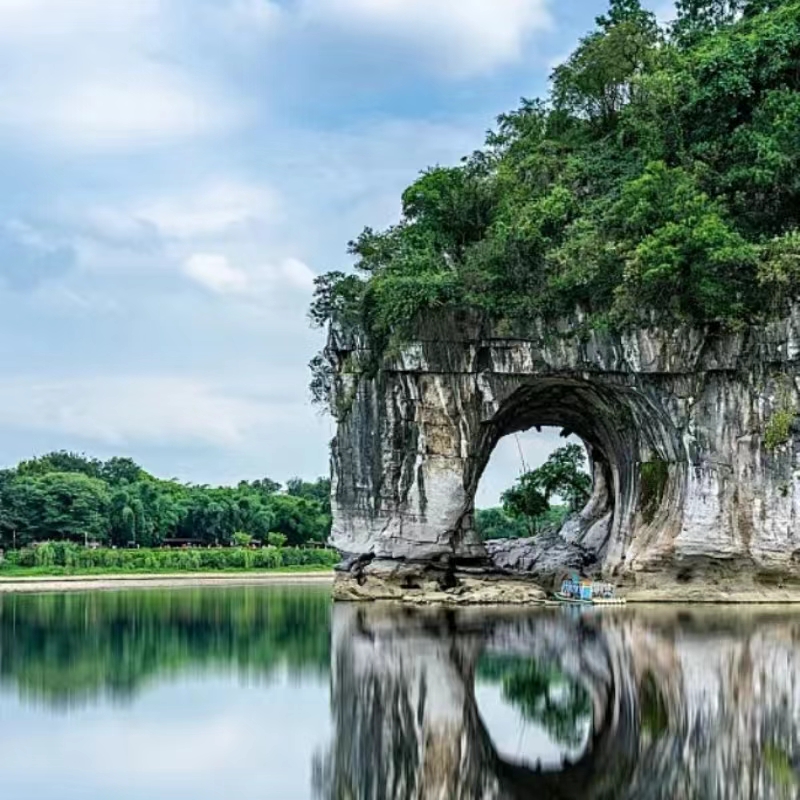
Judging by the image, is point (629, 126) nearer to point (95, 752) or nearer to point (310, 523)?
point (95, 752)

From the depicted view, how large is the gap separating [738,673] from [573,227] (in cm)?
1629

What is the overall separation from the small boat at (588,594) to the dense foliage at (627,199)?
7049 mm

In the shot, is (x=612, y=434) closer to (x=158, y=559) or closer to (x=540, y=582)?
(x=540, y=582)

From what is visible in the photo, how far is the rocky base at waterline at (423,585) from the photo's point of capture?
2983 centimetres

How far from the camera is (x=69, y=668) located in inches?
764

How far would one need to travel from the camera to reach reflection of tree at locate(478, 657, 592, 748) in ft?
40.2

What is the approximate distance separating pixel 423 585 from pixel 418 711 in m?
18.2

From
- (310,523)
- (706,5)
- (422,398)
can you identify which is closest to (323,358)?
(422,398)

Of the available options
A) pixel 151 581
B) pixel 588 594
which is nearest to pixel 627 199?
Result: pixel 588 594

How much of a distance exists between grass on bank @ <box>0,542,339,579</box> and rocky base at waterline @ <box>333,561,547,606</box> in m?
27.4

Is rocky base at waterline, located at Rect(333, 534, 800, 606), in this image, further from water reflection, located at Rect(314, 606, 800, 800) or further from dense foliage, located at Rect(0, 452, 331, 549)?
dense foliage, located at Rect(0, 452, 331, 549)

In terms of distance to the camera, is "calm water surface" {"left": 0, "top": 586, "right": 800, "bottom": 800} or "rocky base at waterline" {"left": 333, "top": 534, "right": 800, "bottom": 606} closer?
"calm water surface" {"left": 0, "top": 586, "right": 800, "bottom": 800}

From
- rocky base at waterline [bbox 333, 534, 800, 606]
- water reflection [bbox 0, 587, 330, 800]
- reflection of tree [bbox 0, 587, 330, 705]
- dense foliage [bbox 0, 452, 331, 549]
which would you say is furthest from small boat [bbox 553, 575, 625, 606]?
dense foliage [bbox 0, 452, 331, 549]

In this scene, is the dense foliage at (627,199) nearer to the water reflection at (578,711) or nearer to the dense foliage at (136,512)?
the water reflection at (578,711)
